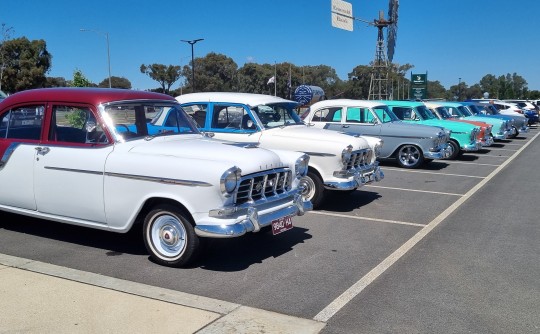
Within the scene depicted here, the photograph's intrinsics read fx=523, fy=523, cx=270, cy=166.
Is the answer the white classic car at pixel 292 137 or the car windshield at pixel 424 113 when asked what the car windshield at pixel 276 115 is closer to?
the white classic car at pixel 292 137

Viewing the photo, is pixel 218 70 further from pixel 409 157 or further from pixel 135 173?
pixel 135 173

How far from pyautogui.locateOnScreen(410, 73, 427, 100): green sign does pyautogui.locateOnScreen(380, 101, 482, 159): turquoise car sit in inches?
819

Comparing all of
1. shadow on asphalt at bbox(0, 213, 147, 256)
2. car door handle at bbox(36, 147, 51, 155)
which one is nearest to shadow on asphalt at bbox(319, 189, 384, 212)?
shadow on asphalt at bbox(0, 213, 147, 256)

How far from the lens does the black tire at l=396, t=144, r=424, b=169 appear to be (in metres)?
13.5

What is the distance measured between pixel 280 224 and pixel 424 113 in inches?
437

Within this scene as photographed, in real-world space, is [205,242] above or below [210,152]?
below

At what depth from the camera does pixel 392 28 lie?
49.3 meters

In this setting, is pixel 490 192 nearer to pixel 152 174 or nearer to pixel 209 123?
pixel 209 123

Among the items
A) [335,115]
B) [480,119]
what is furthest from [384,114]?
[480,119]

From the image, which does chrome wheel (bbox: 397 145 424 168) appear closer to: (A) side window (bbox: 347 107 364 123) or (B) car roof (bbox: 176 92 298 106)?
(A) side window (bbox: 347 107 364 123)

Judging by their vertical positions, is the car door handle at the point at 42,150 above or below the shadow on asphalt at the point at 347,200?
above

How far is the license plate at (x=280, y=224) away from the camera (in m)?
5.52

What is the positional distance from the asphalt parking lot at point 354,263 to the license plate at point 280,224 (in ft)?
1.23

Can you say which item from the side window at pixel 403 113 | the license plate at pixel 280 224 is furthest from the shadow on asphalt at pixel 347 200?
→ the side window at pixel 403 113
